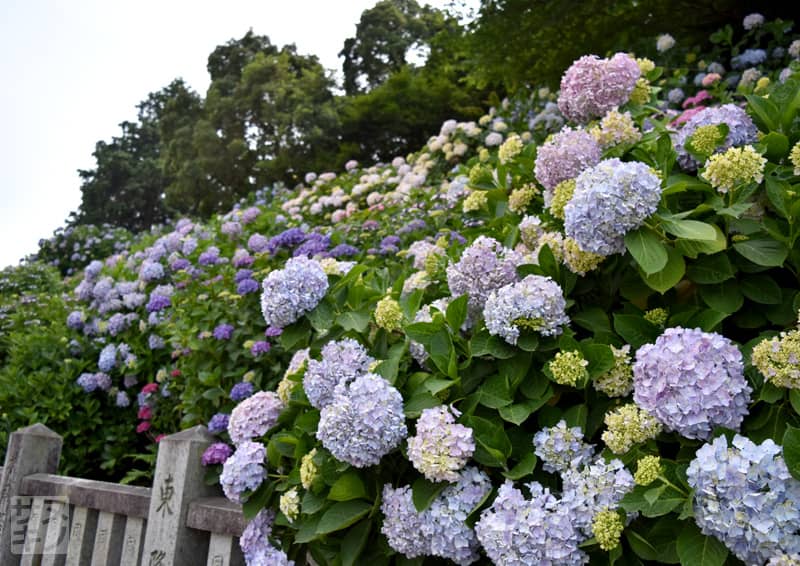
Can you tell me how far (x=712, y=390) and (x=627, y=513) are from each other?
24cm

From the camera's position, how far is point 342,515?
130 cm

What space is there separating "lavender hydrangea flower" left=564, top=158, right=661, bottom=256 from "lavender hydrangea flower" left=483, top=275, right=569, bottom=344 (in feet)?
0.36

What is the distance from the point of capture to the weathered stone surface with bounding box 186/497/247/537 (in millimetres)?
2100

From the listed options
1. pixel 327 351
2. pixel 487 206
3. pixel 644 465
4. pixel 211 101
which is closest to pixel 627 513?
pixel 644 465

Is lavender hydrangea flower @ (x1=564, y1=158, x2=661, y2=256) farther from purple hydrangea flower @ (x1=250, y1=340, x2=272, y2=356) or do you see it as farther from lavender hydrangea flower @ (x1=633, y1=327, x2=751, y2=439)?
purple hydrangea flower @ (x1=250, y1=340, x2=272, y2=356)

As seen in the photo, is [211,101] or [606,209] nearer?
[606,209]

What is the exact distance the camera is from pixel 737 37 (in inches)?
225

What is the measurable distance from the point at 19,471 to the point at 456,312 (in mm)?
2890

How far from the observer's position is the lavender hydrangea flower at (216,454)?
226 cm

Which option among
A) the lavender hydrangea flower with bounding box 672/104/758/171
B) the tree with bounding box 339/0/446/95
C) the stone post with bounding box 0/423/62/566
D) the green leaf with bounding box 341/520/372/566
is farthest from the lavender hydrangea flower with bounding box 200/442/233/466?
the tree with bounding box 339/0/446/95

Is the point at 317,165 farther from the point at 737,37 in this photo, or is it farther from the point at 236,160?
the point at 737,37

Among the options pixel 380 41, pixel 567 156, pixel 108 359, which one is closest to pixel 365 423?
pixel 567 156

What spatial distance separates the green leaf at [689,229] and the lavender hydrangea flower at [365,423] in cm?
60

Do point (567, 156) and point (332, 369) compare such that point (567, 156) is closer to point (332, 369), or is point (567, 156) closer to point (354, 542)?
point (332, 369)
